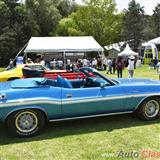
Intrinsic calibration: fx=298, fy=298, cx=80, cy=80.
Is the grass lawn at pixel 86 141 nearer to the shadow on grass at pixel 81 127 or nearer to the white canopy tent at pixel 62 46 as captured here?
the shadow on grass at pixel 81 127

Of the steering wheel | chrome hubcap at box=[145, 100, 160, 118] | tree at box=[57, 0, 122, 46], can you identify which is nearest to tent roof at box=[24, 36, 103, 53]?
the steering wheel

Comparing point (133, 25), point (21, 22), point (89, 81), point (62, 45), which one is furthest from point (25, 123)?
point (133, 25)

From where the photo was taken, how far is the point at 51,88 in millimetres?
5941

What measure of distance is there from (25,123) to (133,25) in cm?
5938

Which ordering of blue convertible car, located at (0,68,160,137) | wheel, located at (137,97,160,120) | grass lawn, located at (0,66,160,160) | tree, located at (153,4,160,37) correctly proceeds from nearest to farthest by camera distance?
1. grass lawn, located at (0,66,160,160)
2. blue convertible car, located at (0,68,160,137)
3. wheel, located at (137,97,160,120)
4. tree, located at (153,4,160,37)

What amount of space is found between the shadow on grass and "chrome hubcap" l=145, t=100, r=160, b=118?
0.19m

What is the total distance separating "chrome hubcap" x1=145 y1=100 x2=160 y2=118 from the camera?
6734mm

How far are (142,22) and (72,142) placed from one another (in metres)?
62.6

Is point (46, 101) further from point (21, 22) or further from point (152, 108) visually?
point (21, 22)

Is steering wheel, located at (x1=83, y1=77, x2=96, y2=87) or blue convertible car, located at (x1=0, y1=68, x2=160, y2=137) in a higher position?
steering wheel, located at (x1=83, y1=77, x2=96, y2=87)

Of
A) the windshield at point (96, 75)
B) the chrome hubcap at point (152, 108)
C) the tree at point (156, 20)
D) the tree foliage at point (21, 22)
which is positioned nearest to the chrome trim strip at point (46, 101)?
the windshield at point (96, 75)

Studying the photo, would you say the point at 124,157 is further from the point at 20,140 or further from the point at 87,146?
the point at 20,140

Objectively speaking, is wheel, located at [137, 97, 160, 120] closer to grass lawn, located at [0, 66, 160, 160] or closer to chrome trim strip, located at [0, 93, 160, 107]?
grass lawn, located at [0, 66, 160, 160]

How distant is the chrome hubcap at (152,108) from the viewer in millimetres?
6734
